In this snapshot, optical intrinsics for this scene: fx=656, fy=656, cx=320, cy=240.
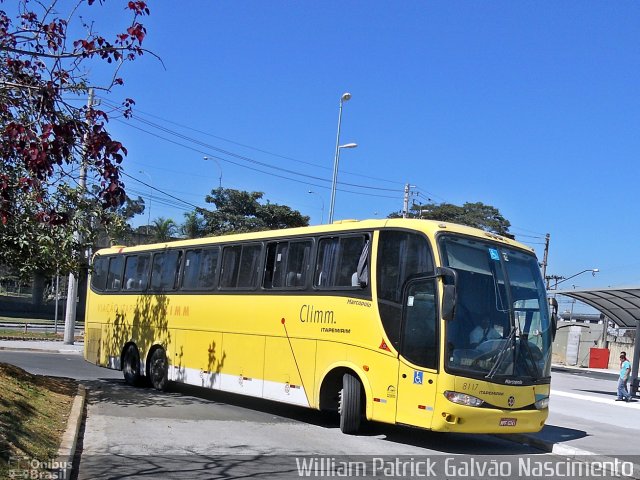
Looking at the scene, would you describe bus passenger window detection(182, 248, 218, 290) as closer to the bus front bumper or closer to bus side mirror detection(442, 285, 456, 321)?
bus side mirror detection(442, 285, 456, 321)

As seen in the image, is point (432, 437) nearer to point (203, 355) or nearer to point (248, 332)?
point (248, 332)

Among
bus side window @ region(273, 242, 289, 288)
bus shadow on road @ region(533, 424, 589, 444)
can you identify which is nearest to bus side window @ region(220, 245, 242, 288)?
bus side window @ region(273, 242, 289, 288)

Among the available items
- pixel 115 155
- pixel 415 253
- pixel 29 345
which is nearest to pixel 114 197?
pixel 115 155

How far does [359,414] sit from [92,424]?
4.19 metres

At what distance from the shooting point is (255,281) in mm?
13102

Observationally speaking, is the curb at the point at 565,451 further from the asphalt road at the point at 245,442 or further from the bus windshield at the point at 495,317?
the bus windshield at the point at 495,317

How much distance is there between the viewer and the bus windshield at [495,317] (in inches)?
368

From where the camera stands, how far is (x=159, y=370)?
15.8 metres

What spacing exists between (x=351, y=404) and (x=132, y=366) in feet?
27.1

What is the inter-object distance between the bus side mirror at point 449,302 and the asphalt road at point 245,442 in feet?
6.53

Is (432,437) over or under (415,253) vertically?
under

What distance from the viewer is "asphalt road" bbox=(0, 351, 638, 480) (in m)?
7.82

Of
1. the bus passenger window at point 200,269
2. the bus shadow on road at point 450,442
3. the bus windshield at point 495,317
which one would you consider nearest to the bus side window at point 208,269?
the bus passenger window at point 200,269

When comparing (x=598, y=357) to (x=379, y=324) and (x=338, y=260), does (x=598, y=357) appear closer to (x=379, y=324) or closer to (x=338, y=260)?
(x=338, y=260)
